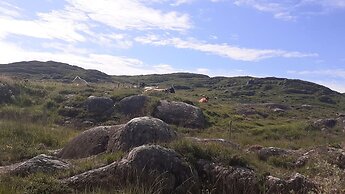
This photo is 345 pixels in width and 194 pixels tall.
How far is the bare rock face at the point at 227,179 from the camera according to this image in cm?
897

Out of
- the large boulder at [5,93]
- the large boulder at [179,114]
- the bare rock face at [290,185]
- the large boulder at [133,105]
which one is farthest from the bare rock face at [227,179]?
the large boulder at [5,93]

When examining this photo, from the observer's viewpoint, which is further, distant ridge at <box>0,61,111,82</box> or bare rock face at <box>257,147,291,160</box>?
distant ridge at <box>0,61,111,82</box>

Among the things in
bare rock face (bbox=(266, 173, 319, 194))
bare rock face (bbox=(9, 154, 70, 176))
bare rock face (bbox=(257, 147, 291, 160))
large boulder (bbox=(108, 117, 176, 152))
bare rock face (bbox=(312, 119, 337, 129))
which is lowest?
bare rock face (bbox=(312, 119, 337, 129))

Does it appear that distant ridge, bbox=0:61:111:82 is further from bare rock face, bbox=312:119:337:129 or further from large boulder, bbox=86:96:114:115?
large boulder, bbox=86:96:114:115

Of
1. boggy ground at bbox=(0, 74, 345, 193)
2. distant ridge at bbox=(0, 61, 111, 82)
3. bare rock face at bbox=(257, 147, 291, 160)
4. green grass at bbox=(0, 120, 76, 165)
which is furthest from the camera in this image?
distant ridge at bbox=(0, 61, 111, 82)

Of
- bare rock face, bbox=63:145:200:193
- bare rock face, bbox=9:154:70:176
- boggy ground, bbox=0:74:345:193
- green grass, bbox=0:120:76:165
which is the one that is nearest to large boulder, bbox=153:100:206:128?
boggy ground, bbox=0:74:345:193

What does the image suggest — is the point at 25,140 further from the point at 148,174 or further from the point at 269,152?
the point at 148,174

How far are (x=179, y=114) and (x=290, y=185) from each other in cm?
1688

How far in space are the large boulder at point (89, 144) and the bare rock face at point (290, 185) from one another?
515 cm

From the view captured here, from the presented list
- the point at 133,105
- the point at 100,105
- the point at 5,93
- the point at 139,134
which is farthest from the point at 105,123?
the point at 139,134

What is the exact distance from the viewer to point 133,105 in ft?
86.3

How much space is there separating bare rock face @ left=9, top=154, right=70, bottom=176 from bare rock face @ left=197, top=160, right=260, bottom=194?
2815 mm

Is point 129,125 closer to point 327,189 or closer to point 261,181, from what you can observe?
point 261,181

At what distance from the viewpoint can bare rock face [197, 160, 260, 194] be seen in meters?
8.97
